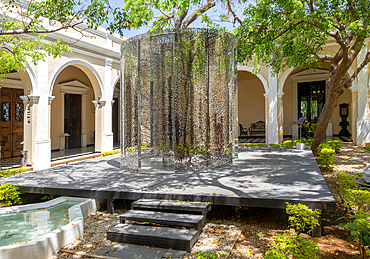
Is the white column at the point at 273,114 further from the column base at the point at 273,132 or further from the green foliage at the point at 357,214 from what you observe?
the green foliage at the point at 357,214

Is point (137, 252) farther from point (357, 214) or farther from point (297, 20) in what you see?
point (297, 20)

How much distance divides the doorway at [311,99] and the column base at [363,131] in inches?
176

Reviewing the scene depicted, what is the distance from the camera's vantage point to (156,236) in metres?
3.16

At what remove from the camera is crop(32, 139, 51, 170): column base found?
8.95 metres

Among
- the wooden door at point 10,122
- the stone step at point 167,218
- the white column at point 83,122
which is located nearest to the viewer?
the stone step at point 167,218

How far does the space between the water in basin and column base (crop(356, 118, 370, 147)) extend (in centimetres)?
1210

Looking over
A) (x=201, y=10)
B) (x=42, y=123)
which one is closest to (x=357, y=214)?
(x=201, y=10)

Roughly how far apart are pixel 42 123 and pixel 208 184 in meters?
7.01

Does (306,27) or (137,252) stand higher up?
(306,27)

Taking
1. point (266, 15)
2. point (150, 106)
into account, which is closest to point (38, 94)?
point (150, 106)

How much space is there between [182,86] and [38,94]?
5.88 metres

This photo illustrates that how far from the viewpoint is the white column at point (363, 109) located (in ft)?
39.0

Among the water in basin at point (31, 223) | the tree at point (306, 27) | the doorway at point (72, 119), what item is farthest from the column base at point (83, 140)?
the water in basin at point (31, 223)

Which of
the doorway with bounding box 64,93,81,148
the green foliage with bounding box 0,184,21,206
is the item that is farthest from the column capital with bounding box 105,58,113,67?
the green foliage with bounding box 0,184,21,206
